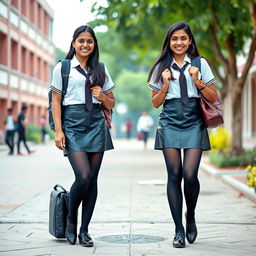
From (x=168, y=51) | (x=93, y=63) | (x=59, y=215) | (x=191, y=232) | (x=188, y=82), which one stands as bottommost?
(x=191, y=232)

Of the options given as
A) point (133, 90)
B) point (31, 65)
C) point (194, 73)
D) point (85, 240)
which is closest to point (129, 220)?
point (85, 240)

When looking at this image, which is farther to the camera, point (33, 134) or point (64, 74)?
point (33, 134)

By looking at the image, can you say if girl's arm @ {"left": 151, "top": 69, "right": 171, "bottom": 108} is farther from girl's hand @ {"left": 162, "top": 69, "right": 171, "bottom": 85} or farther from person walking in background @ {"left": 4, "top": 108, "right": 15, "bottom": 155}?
person walking in background @ {"left": 4, "top": 108, "right": 15, "bottom": 155}

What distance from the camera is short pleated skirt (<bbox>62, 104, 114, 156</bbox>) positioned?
6.92 meters

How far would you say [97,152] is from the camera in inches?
275

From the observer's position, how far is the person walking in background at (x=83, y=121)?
6.90 m

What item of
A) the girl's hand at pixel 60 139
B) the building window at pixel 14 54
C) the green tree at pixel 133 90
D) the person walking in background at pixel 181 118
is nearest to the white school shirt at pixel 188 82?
the person walking in background at pixel 181 118

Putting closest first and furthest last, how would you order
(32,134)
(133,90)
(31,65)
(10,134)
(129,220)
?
(129,220)
(10,134)
(32,134)
(31,65)
(133,90)

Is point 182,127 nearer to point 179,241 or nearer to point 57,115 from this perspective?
point 179,241

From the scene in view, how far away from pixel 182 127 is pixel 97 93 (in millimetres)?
838

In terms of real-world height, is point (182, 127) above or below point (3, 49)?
below

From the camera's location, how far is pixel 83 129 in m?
6.95

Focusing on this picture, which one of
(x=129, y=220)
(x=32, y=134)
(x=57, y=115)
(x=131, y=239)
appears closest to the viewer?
(x=57, y=115)

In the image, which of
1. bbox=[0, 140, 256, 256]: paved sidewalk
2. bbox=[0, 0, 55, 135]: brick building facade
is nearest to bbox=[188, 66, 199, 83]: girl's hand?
bbox=[0, 140, 256, 256]: paved sidewalk
